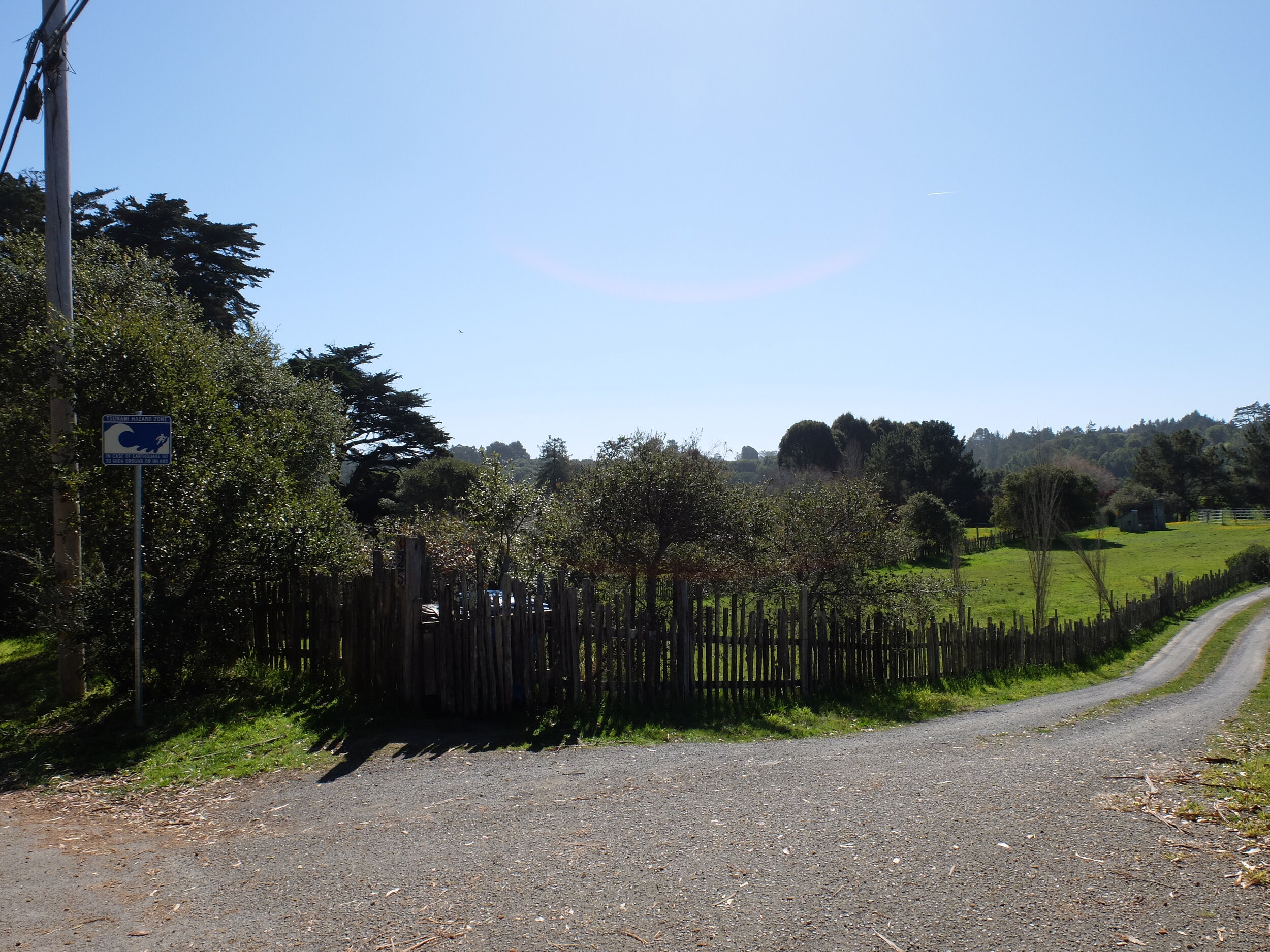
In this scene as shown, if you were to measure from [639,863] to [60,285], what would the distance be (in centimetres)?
947

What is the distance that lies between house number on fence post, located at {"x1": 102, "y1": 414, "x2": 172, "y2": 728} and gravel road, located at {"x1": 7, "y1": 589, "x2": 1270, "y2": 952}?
88.0 inches

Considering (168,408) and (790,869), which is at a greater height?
(168,408)

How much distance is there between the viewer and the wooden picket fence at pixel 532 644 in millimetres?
9008

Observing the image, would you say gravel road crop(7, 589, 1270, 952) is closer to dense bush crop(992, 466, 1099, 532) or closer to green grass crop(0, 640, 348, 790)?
green grass crop(0, 640, 348, 790)

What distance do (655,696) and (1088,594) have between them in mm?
27137

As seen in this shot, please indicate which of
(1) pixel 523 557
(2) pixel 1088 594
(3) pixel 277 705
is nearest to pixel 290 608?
(3) pixel 277 705

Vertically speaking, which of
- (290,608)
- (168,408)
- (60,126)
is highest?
(60,126)

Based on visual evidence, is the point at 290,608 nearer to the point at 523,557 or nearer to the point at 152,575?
the point at 152,575

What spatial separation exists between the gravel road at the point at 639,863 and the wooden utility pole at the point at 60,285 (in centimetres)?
362

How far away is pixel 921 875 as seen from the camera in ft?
14.8

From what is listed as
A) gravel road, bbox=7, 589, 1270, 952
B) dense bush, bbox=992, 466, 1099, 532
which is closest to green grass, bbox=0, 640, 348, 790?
gravel road, bbox=7, 589, 1270, 952

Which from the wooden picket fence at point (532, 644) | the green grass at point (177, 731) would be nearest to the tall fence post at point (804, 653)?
the wooden picket fence at point (532, 644)

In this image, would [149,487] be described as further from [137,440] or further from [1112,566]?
[1112,566]

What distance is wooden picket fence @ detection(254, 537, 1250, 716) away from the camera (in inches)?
355
